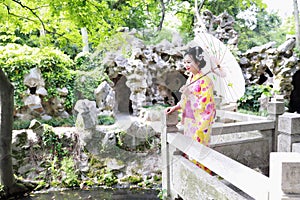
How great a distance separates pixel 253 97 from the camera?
10.5m

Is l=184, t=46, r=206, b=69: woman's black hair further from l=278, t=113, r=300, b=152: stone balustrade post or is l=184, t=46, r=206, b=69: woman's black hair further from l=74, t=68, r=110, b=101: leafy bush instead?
l=278, t=113, r=300, b=152: stone balustrade post

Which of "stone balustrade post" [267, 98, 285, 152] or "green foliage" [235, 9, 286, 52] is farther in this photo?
"green foliage" [235, 9, 286, 52]

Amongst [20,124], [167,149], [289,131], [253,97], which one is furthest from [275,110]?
[20,124]

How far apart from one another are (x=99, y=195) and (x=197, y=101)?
15.2ft

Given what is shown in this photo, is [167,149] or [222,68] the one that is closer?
[222,68]

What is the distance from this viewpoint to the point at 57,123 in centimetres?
791

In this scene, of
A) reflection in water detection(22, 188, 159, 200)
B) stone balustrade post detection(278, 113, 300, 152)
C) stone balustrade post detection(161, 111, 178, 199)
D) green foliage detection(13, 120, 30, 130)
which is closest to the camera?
stone balustrade post detection(161, 111, 178, 199)

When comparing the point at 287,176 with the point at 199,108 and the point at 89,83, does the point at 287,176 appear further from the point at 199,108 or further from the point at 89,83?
the point at 89,83

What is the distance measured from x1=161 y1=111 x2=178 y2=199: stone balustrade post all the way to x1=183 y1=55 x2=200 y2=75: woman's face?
39.0 inches

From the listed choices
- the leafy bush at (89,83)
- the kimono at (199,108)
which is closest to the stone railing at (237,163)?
the kimono at (199,108)

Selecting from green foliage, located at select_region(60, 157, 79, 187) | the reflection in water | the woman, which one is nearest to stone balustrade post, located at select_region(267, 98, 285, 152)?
the woman

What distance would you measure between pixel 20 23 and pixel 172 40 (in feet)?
15.6

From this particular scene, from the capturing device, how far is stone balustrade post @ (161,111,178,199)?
3662mm

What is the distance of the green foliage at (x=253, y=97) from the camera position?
1043 centimetres
